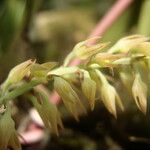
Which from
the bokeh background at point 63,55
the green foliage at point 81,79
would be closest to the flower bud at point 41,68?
the green foliage at point 81,79

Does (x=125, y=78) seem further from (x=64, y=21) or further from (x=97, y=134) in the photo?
(x=64, y=21)

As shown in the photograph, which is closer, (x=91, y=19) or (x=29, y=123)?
(x=29, y=123)

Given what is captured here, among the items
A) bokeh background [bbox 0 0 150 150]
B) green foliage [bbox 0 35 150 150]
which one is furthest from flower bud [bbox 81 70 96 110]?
bokeh background [bbox 0 0 150 150]

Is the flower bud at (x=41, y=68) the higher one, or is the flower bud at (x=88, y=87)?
the flower bud at (x=41, y=68)

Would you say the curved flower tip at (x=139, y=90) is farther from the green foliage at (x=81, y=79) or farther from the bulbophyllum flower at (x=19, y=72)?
the bulbophyllum flower at (x=19, y=72)

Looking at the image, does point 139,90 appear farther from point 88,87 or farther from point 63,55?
point 63,55

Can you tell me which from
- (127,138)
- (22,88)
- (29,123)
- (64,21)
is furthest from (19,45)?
(64,21)

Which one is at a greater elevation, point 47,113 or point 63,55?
point 47,113

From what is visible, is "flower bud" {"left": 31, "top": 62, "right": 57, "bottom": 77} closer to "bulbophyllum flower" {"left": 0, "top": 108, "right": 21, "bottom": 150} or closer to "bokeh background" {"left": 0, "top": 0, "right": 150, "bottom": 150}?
"bulbophyllum flower" {"left": 0, "top": 108, "right": 21, "bottom": 150}

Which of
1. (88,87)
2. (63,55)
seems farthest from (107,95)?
(63,55)
